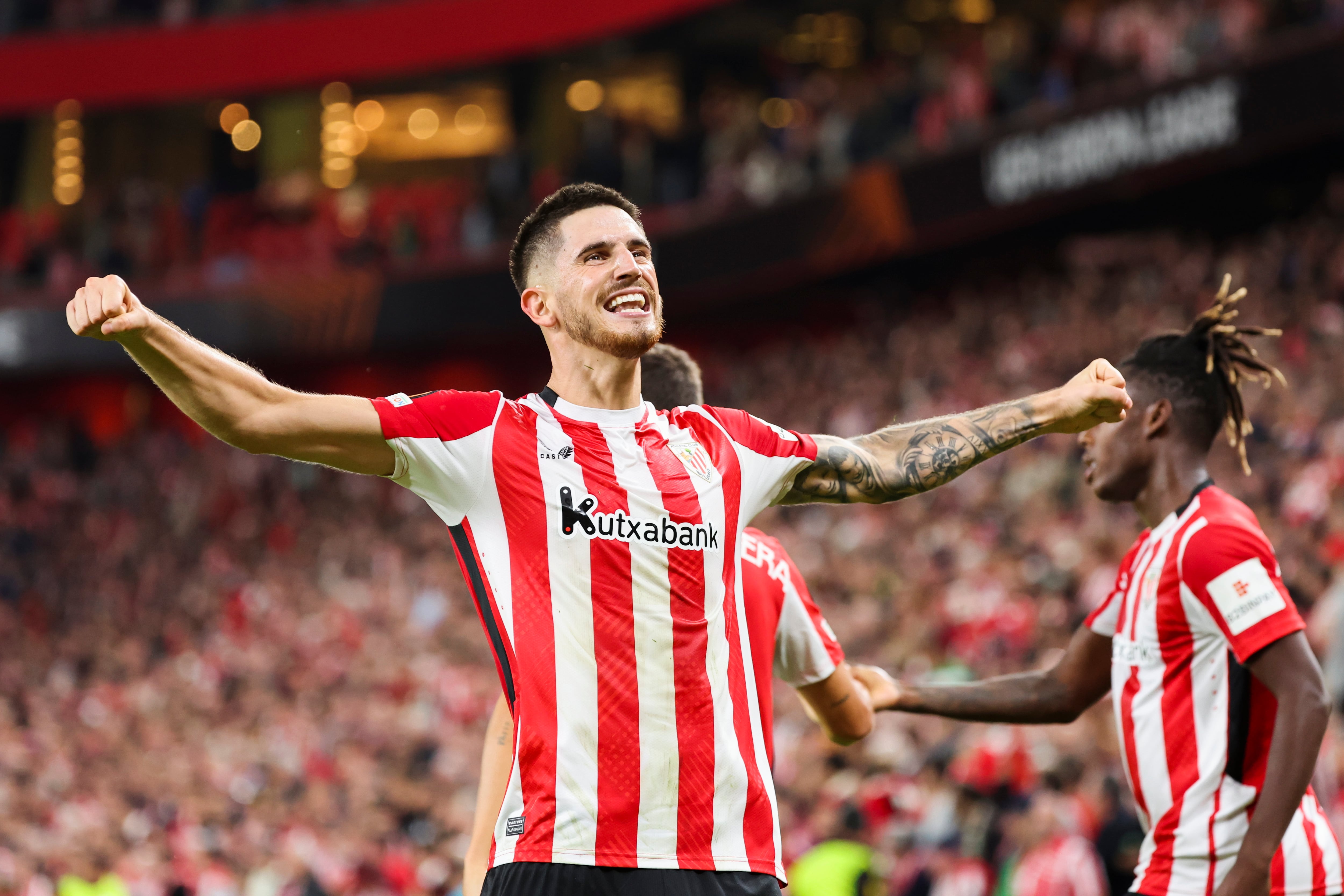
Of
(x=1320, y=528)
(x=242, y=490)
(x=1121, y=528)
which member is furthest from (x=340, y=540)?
(x=1320, y=528)

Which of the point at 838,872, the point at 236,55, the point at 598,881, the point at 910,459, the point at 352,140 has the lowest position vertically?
the point at 838,872

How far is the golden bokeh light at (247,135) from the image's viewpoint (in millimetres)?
29453

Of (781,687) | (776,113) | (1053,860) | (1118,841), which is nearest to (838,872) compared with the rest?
(1053,860)

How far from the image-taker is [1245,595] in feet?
12.4

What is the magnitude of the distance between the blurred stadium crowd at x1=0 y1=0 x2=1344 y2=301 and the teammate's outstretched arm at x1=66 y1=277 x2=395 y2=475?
13376 mm

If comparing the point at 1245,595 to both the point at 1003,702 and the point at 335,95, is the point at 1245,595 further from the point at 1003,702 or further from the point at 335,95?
the point at 335,95

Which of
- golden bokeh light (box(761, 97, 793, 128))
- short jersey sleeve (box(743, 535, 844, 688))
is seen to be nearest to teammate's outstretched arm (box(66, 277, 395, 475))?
short jersey sleeve (box(743, 535, 844, 688))

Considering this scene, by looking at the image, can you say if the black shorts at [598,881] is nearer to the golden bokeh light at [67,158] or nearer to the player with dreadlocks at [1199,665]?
the player with dreadlocks at [1199,665]

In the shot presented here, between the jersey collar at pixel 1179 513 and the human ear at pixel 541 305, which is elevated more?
the human ear at pixel 541 305

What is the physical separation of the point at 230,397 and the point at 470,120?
2699 centimetres

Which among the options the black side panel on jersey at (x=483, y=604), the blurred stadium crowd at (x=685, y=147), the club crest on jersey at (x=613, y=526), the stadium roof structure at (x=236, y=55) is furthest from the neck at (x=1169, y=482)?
the stadium roof structure at (x=236, y=55)

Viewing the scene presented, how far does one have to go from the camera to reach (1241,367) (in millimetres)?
4434

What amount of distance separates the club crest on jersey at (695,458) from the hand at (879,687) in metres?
1.29

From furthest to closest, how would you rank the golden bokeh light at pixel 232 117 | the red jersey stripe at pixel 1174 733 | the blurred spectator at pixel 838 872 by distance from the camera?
the golden bokeh light at pixel 232 117 → the blurred spectator at pixel 838 872 → the red jersey stripe at pixel 1174 733
